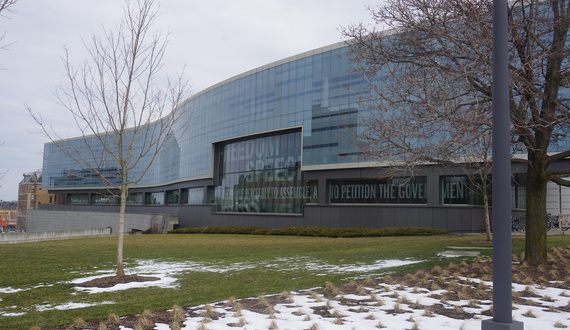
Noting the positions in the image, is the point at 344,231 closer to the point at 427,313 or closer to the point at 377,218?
the point at 377,218

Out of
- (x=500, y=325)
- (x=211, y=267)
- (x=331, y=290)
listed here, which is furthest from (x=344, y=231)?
(x=500, y=325)

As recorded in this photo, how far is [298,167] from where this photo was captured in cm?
4275

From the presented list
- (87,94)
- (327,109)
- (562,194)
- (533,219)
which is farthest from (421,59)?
(562,194)

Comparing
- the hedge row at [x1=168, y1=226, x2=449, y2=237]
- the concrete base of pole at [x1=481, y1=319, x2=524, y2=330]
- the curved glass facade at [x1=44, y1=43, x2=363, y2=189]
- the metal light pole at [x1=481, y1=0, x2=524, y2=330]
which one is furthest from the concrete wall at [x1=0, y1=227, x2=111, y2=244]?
the metal light pole at [x1=481, y1=0, x2=524, y2=330]

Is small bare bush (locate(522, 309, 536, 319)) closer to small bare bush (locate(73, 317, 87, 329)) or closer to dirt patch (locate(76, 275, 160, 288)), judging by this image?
small bare bush (locate(73, 317, 87, 329))

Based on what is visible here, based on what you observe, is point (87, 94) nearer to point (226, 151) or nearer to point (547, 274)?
point (547, 274)

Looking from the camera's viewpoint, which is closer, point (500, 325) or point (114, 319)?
point (500, 325)

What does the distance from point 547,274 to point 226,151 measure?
4426 cm

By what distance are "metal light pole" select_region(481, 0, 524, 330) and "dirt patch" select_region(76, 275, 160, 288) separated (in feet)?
29.0

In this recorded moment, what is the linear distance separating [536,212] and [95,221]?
76.2 m

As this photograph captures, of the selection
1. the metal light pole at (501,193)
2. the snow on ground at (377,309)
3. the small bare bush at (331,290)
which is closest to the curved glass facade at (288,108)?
the small bare bush at (331,290)

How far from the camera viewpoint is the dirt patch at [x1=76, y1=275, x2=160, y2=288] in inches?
440

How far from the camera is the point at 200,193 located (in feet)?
190

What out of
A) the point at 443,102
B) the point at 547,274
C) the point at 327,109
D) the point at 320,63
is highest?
the point at 320,63
